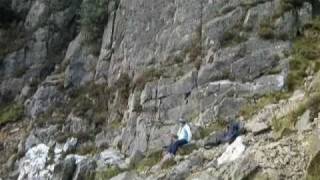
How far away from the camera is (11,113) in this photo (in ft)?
118

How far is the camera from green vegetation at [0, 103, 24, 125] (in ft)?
117

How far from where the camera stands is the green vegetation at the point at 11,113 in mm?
35688

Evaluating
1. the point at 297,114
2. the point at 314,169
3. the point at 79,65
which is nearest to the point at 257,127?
the point at 297,114

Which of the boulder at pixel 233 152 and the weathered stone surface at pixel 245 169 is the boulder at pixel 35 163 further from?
the weathered stone surface at pixel 245 169

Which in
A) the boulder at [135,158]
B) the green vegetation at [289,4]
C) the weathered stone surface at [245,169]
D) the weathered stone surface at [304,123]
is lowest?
the boulder at [135,158]

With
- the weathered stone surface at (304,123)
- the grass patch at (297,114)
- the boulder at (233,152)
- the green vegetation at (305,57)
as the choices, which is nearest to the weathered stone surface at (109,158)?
the green vegetation at (305,57)

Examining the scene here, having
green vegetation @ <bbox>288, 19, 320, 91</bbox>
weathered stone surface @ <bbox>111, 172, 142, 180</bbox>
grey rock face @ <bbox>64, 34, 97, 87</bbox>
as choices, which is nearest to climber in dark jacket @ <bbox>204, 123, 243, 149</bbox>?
weathered stone surface @ <bbox>111, 172, 142, 180</bbox>

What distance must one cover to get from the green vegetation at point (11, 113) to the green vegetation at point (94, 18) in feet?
15.9

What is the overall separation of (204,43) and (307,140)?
620 inches

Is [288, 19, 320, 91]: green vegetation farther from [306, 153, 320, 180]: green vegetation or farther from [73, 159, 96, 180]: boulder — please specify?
[306, 153, 320, 180]: green vegetation

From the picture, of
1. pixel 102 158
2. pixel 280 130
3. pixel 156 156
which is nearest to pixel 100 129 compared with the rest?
pixel 102 158

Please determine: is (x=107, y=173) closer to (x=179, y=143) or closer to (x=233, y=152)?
(x=179, y=143)

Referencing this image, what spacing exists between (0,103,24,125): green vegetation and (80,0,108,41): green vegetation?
15.9 ft

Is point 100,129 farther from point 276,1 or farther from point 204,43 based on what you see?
point 276,1
